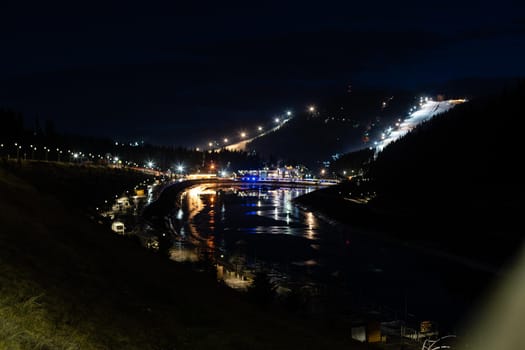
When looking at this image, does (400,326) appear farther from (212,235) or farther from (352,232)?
(352,232)

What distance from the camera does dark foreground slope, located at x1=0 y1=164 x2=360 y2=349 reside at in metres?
6.75

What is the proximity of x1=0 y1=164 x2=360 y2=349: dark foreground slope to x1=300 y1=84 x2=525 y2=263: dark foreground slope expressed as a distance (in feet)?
82.3

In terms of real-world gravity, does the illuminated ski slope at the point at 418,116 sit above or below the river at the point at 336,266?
above

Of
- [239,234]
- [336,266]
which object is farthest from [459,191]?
[336,266]

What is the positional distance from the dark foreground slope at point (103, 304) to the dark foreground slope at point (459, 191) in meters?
25.1

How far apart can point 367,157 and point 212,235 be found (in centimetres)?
8683

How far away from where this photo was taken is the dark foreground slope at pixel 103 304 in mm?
6754

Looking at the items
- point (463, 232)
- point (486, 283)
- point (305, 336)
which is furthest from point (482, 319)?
point (463, 232)

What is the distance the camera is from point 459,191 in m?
50.7

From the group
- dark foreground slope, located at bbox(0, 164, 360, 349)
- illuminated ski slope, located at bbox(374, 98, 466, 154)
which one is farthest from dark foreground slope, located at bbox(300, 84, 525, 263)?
illuminated ski slope, located at bbox(374, 98, 466, 154)

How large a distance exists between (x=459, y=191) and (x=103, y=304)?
1845 inches

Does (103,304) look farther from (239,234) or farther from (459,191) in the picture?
(459,191)

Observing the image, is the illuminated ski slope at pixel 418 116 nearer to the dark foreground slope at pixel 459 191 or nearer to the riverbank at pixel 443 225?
the dark foreground slope at pixel 459 191

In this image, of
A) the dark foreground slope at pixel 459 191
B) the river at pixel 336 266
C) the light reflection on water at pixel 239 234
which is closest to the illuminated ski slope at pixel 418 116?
the dark foreground slope at pixel 459 191
